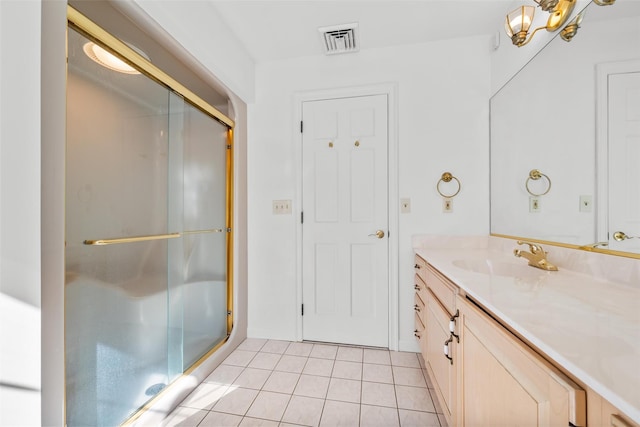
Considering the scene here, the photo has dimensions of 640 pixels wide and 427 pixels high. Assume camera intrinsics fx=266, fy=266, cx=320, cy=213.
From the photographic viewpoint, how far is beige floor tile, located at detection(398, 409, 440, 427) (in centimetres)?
134

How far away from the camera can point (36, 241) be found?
82 centimetres

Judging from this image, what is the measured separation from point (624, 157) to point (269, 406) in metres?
1.99

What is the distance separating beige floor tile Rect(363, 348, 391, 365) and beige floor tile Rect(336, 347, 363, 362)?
5 centimetres

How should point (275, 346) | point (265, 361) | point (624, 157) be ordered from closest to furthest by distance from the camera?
point (624, 157), point (265, 361), point (275, 346)

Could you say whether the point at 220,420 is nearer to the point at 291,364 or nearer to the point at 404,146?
the point at 291,364

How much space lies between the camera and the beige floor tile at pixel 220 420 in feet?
4.44

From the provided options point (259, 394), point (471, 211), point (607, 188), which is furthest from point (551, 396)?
point (471, 211)

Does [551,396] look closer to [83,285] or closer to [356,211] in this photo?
[83,285]

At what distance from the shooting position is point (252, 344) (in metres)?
2.24

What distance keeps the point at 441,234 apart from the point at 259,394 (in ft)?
5.47

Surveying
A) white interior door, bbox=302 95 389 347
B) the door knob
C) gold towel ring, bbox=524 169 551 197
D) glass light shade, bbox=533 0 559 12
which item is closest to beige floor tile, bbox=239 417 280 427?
white interior door, bbox=302 95 389 347

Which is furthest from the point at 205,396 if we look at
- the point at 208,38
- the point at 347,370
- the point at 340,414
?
the point at 208,38

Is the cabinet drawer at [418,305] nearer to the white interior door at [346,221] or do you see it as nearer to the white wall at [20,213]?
the white interior door at [346,221]

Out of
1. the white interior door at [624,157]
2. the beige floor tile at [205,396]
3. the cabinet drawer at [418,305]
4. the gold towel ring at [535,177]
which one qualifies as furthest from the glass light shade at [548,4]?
the beige floor tile at [205,396]
